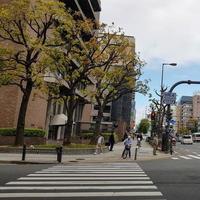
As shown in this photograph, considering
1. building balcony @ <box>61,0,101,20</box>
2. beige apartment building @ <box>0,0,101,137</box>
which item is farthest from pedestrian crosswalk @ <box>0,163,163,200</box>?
building balcony @ <box>61,0,101,20</box>

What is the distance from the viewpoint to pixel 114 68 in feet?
158

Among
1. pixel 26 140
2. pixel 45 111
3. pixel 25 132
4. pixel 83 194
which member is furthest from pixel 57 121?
pixel 83 194

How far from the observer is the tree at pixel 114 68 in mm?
42344

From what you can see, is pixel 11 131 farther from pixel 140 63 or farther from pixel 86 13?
pixel 86 13

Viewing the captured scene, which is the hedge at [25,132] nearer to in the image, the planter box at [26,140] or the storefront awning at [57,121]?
the planter box at [26,140]

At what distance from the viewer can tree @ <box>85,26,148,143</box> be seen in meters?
42.3

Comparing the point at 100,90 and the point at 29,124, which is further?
the point at 100,90

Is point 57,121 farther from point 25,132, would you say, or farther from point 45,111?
point 25,132

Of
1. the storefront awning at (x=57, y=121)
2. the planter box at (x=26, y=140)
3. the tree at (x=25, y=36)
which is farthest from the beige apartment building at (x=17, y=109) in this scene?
the tree at (x=25, y=36)

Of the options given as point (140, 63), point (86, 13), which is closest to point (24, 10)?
point (140, 63)

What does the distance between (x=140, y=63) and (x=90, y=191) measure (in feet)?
117

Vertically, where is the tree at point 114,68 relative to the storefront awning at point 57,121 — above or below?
above

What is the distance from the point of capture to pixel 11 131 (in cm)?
3734

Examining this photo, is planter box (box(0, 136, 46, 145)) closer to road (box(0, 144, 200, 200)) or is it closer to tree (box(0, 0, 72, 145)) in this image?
tree (box(0, 0, 72, 145))
